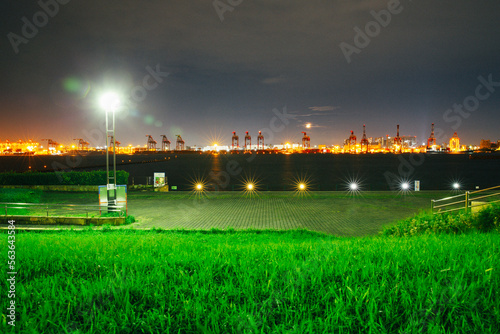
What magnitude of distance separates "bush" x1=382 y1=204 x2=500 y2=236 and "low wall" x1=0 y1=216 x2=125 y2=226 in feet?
45.7

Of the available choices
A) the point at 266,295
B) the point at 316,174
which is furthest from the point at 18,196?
the point at 316,174

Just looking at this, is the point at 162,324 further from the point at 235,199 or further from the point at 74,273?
the point at 235,199

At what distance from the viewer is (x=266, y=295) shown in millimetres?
2832

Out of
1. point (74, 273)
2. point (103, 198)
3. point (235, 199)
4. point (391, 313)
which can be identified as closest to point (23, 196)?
point (103, 198)

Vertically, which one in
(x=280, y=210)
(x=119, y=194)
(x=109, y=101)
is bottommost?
(x=280, y=210)

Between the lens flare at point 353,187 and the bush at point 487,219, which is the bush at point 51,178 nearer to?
the lens flare at point 353,187

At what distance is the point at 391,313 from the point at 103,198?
17255 mm

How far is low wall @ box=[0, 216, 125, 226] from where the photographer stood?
14078mm

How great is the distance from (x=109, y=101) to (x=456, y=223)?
18.3 meters

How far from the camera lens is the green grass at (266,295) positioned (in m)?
2.30

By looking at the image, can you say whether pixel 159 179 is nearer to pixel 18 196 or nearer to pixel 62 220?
pixel 18 196

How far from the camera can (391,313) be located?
2422 mm

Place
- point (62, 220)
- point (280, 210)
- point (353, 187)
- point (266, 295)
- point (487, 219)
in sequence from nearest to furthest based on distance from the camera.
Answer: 1. point (266, 295)
2. point (487, 219)
3. point (62, 220)
4. point (280, 210)
5. point (353, 187)

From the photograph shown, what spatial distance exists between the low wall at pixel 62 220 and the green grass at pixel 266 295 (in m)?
11.7
